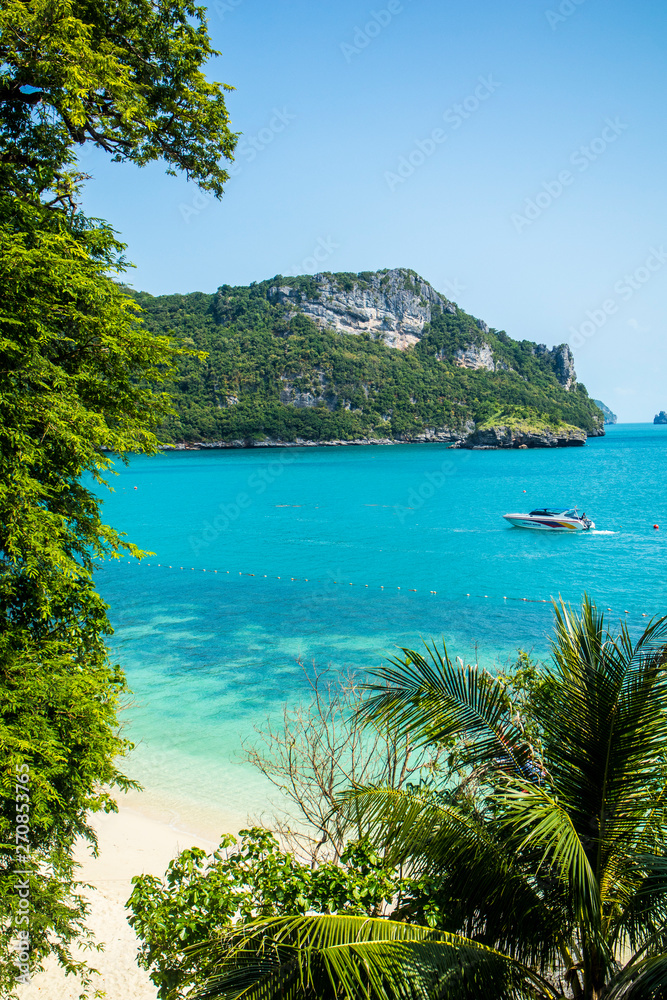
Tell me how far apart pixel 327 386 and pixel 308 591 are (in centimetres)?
14140

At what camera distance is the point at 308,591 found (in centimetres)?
2791

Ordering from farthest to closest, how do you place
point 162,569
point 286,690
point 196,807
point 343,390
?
point 343,390 < point 162,569 < point 286,690 < point 196,807

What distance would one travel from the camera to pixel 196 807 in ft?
38.7

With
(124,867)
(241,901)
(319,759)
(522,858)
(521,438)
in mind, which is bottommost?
(124,867)

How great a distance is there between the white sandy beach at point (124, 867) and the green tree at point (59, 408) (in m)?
1.04

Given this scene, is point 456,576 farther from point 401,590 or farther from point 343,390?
point 343,390

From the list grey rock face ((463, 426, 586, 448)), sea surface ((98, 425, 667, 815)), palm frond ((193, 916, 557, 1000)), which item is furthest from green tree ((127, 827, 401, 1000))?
grey rock face ((463, 426, 586, 448))

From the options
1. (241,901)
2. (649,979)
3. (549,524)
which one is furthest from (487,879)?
(549,524)

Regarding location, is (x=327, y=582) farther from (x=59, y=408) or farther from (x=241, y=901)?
(x=241, y=901)

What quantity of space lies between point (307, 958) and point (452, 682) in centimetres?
223

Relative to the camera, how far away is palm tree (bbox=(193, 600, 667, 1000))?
3.62 meters

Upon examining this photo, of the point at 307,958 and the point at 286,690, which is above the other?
the point at 307,958

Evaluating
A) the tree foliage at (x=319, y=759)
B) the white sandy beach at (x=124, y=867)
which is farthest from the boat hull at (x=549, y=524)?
the white sandy beach at (x=124, y=867)

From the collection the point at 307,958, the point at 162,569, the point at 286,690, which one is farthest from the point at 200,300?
the point at 307,958
